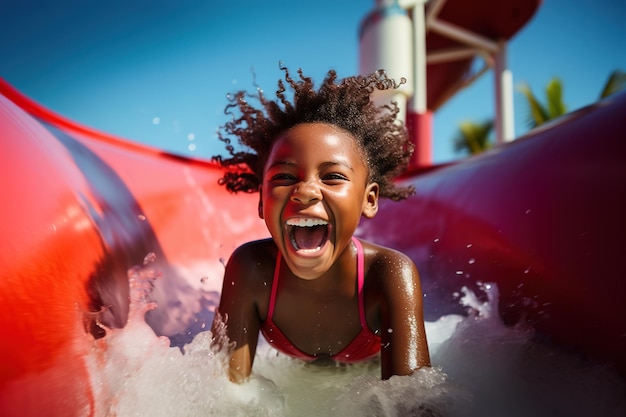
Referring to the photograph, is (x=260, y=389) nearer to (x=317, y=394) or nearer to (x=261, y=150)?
(x=317, y=394)

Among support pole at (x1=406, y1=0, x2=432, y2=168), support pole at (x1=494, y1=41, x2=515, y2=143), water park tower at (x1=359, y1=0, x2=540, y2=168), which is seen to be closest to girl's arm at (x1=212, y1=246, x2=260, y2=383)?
water park tower at (x1=359, y1=0, x2=540, y2=168)

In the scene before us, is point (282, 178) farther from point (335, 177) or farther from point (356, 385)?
point (356, 385)

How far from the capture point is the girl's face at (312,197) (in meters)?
0.94

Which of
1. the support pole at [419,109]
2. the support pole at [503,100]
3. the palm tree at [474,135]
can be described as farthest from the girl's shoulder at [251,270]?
the palm tree at [474,135]

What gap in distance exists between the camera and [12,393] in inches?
28.6

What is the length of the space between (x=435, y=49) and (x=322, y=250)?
4326 millimetres

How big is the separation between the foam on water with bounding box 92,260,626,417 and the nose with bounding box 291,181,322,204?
0.38 m

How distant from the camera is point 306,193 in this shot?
91 cm

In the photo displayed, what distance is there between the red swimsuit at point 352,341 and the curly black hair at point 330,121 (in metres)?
0.24

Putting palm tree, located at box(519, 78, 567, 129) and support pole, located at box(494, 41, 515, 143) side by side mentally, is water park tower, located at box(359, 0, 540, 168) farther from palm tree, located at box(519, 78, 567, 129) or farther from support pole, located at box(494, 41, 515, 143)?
palm tree, located at box(519, 78, 567, 129)

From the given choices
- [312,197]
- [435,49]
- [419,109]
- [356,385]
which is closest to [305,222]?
[312,197]

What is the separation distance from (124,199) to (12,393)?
0.82 m

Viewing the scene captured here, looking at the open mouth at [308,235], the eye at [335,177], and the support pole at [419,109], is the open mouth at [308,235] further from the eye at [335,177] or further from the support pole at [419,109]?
the support pole at [419,109]

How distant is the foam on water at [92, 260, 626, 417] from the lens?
0.93m
